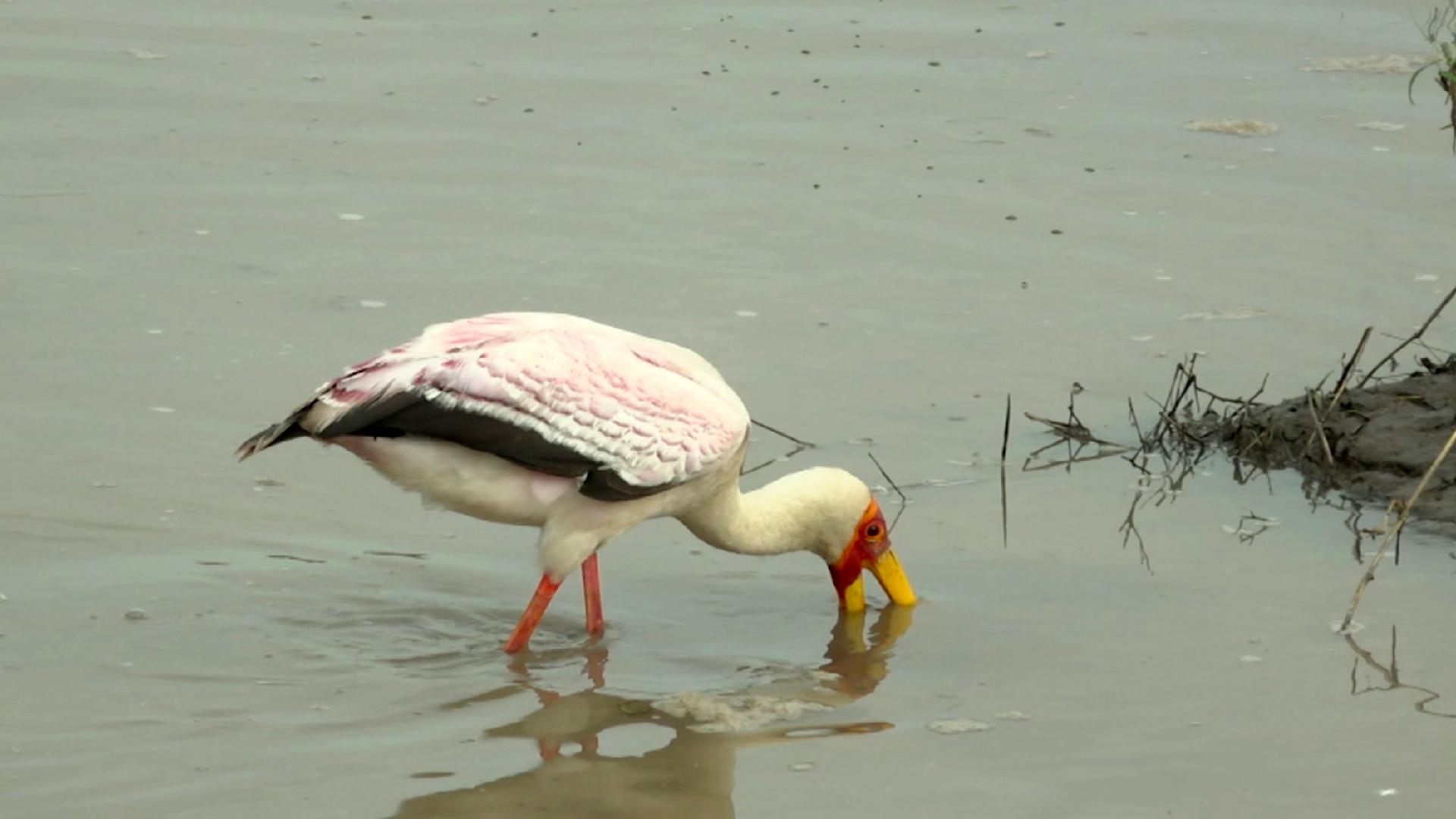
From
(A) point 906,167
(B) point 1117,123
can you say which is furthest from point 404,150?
(B) point 1117,123

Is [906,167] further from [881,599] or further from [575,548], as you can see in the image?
[575,548]

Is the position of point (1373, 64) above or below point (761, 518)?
above

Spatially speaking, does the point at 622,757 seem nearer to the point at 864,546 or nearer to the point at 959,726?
the point at 959,726

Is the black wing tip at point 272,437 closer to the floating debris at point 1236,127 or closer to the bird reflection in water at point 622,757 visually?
the bird reflection in water at point 622,757

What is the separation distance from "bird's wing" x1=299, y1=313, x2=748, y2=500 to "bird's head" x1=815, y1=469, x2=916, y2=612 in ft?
1.45

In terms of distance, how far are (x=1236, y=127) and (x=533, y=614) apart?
579 cm

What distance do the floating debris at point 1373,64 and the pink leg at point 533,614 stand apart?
680 cm

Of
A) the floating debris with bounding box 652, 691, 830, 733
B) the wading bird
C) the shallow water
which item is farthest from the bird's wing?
the floating debris with bounding box 652, 691, 830, 733

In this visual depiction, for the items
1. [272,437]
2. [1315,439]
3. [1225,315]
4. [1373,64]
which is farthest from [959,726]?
[1373,64]

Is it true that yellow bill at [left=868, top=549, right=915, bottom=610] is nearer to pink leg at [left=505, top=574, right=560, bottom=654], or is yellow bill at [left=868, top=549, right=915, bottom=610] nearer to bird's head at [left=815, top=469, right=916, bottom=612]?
bird's head at [left=815, top=469, right=916, bottom=612]

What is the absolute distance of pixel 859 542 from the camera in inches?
274

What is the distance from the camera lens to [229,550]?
7035 mm

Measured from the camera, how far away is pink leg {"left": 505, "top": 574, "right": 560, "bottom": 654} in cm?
650

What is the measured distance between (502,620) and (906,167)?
4299 millimetres
